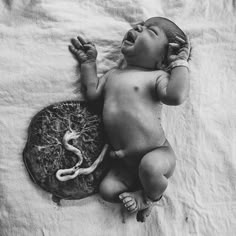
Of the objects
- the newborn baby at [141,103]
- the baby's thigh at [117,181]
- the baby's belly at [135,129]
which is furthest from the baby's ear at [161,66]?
the baby's thigh at [117,181]

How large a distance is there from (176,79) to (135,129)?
0.14 metres

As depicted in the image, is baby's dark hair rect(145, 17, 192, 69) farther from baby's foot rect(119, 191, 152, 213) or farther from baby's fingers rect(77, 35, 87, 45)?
baby's foot rect(119, 191, 152, 213)

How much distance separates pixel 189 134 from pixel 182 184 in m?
0.13

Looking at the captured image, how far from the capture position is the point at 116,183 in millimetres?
901

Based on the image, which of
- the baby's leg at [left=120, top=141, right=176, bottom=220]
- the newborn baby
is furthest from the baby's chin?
the baby's leg at [left=120, top=141, right=176, bottom=220]

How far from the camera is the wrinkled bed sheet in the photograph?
93 centimetres

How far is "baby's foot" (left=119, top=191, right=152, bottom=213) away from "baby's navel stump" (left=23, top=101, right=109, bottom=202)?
3.3 inches

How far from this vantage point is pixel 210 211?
0.99 metres

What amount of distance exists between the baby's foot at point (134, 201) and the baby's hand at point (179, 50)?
313 mm

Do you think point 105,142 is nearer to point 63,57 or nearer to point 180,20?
point 63,57

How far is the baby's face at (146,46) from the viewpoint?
0.91m

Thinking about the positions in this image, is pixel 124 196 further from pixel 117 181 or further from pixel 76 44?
pixel 76 44

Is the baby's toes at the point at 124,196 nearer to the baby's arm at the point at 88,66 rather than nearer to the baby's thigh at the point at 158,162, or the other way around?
the baby's thigh at the point at 158,162

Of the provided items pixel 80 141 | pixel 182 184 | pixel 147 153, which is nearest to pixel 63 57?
pixel 80 141
